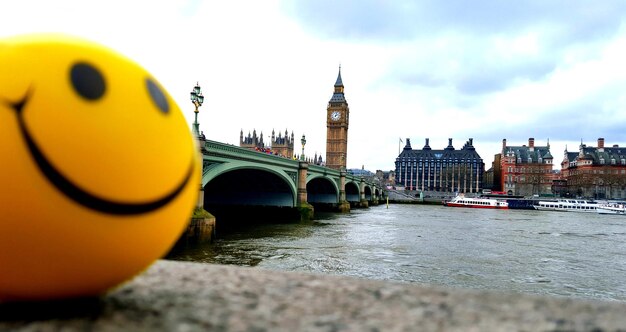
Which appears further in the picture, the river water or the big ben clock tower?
the big ben clock tower

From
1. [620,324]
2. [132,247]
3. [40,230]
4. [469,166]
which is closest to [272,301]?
[132,247]

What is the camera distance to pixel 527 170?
100 m

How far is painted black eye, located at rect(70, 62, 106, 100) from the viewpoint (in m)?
2.54

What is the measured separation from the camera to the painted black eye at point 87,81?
8.32 feet

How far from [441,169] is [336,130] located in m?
31.9

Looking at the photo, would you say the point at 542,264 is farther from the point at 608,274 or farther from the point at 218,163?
the point at 218,163

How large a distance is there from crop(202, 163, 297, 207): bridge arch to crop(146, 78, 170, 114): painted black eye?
27631 mm

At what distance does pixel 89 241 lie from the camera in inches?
103

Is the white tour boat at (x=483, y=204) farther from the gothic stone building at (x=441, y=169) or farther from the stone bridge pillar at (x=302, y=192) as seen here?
the gothic stone building at (x=441, y=169)

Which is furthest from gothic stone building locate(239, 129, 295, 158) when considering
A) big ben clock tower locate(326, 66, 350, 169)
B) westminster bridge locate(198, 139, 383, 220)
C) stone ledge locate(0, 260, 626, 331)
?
stone ledge locate(0, 260, 626, 331)

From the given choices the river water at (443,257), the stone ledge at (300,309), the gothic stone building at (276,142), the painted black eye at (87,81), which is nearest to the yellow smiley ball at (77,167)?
the painted black eye at (87,81)

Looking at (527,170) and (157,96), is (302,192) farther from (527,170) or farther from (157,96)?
(527,170)

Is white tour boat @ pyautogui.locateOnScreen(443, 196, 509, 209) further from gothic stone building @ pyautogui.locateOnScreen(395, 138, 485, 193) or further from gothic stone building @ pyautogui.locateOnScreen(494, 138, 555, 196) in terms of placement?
gothic stone building @ pyautogui.locateOnScreen(395, 138, 485, 193)

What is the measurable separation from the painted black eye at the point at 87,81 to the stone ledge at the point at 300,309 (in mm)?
1387
